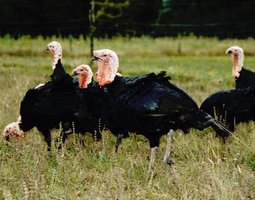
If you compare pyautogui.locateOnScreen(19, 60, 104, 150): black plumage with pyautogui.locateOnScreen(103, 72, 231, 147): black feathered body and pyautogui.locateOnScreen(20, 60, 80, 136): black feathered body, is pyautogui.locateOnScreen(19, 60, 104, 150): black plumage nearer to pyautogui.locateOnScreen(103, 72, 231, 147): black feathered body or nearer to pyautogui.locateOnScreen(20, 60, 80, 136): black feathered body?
pyautogui.locateOnScreen(20, 60, 80, 136): black feathered body

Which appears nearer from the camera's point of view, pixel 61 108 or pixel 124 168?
pixel 124 168

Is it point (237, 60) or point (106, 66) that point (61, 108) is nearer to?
point (106, 66)

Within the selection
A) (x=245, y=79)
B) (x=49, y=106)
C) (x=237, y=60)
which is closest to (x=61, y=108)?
(x=49, y=106)

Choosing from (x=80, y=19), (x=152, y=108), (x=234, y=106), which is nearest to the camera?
(x=152, y=108)

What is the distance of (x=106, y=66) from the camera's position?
6105 mm

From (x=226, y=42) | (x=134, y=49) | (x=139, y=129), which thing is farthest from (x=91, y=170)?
(x=226, y=42)

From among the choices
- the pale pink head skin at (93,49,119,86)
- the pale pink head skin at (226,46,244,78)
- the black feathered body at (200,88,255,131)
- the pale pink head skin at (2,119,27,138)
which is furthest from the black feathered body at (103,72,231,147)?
the pale pink head skin at (226,46,244,78)

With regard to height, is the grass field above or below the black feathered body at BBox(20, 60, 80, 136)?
below

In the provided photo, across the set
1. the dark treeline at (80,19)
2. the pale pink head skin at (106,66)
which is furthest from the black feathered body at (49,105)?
the dark treeline at (80,19)

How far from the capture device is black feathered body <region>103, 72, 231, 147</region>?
5383mm

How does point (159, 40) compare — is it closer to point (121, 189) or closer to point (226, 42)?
point (226, 42)

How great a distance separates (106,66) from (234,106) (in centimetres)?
183

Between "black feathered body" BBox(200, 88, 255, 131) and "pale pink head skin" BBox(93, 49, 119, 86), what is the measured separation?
1497 millimetres

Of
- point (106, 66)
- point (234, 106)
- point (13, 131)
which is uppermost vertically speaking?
point (106, 66)
